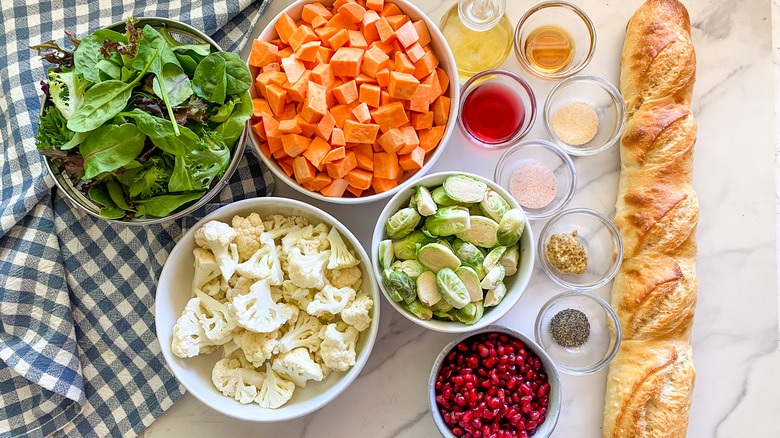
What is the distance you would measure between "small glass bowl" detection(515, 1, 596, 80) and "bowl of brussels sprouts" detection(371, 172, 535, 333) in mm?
491

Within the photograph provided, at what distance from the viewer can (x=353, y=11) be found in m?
1.70

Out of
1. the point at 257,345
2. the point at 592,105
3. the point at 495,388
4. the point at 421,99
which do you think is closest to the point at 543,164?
the point at 592,105

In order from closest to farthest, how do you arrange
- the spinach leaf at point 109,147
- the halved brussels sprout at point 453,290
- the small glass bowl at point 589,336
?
the spinach leaf at point 109,147, the halved brussels sprout at point 453,290, the small glass bowl at point 589,336

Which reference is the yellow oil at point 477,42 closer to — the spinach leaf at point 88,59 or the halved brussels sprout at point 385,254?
the halved brussels sprout at point 385,254

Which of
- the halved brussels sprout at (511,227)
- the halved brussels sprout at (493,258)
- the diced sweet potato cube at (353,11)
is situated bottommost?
the halved brussels sprout at (493,258)

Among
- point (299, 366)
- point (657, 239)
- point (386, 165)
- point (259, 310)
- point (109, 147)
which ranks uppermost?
point (109, 147)

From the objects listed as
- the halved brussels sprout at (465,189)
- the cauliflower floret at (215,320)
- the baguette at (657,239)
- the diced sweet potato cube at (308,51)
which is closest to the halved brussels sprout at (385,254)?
the halved brussels sprout at (465,189)

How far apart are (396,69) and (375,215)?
0.48 meters

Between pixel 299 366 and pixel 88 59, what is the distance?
95 centimetres

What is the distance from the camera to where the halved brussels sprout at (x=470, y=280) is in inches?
63.7

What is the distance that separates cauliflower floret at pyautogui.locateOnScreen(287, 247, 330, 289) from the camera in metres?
1.62

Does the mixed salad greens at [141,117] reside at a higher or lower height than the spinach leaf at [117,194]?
higher

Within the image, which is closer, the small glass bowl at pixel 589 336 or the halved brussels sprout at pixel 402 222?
the halved brussels sprout at pixel 402 222

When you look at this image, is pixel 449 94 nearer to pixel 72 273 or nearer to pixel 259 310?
pixel 259 310
